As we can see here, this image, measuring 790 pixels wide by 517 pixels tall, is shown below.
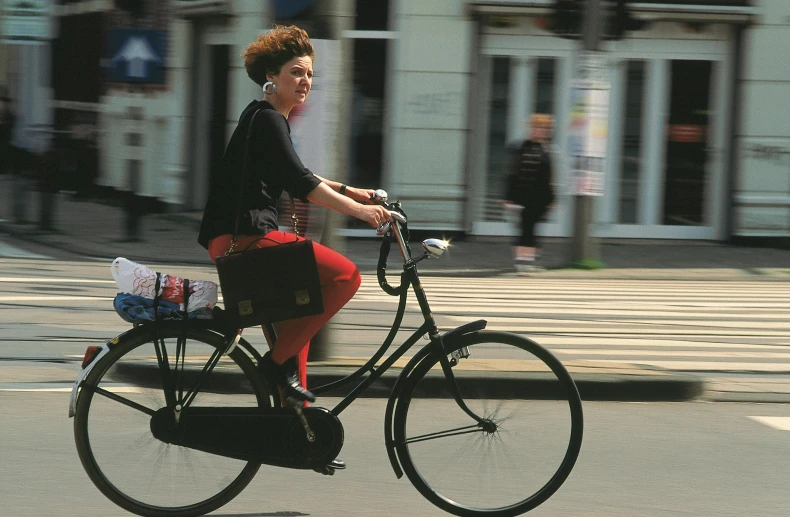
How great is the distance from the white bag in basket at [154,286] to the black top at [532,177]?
9.64 meters

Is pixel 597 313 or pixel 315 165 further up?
pixel 315 165

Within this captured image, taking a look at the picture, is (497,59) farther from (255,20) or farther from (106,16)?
(106,16)

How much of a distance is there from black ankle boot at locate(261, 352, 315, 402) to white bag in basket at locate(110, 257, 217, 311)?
26 cm

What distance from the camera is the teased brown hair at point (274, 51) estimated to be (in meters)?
4.17

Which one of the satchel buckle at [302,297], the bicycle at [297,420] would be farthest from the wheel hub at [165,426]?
the satchel buckle at [302,297]

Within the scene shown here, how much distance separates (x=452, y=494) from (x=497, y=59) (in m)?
13.0

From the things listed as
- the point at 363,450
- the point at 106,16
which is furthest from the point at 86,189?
the point at 363,450

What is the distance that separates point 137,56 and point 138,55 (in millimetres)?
16

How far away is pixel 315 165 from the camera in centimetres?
656

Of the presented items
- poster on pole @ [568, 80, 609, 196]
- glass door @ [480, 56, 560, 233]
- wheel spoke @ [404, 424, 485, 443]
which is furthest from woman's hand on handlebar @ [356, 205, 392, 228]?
glass door @ [480, 56, 560, 233]

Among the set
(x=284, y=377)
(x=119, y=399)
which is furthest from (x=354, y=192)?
(x=119, y=399)

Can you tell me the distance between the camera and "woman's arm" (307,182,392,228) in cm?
399

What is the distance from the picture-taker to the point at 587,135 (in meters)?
14.0

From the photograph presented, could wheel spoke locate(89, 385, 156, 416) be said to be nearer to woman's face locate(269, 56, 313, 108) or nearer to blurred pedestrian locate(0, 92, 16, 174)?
woman's face locate(269, 56, 313, 108)
